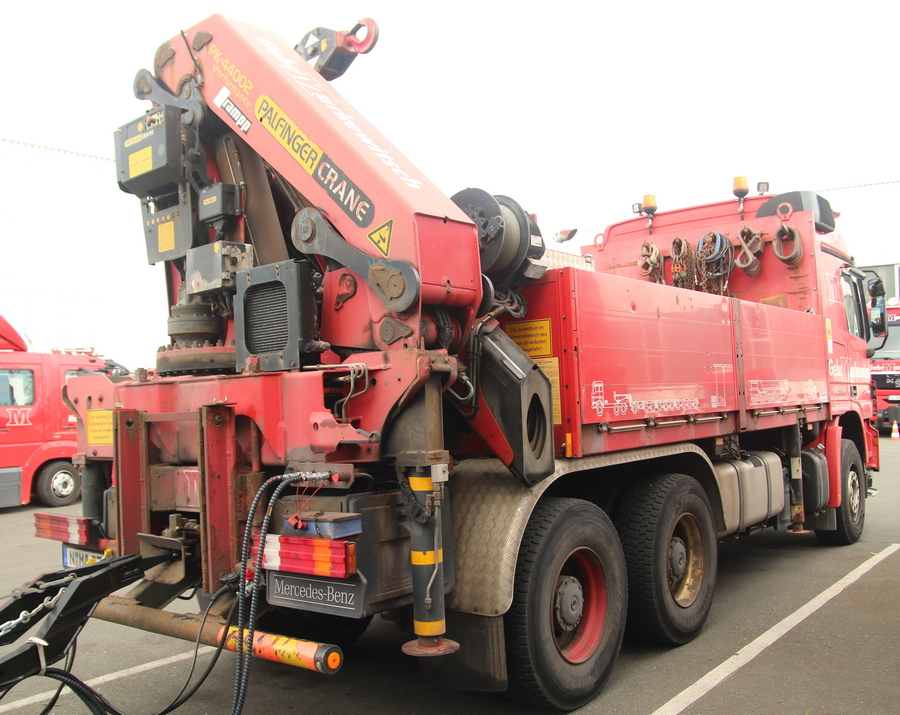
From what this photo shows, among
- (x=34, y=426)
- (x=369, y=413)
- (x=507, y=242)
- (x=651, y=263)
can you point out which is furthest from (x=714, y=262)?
(x=34, y=426)

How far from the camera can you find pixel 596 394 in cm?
429

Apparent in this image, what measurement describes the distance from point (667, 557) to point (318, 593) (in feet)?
8.13

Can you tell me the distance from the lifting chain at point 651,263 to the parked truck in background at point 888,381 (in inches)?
614

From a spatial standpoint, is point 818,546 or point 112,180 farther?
point 112,180

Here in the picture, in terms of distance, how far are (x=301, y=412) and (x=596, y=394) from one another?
1.62 meters

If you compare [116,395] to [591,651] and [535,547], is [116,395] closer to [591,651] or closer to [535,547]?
[535,547]

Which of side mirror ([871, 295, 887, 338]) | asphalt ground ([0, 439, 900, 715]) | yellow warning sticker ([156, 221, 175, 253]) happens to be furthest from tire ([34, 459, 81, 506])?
side mirror ([871, 295, 887, 338])

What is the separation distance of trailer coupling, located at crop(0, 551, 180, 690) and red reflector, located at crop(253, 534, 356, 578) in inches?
23.1

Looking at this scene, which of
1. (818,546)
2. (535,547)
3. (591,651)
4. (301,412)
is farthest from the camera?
(818,546)

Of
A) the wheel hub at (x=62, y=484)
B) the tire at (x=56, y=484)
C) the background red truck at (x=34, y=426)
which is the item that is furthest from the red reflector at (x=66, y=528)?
the wheel hub at (x=62, y=484)

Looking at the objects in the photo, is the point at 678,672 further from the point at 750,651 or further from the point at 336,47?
the point at 336,47

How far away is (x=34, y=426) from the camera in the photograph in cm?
1198

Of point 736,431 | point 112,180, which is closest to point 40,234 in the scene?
point 112,180

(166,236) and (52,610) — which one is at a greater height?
(166,236)
